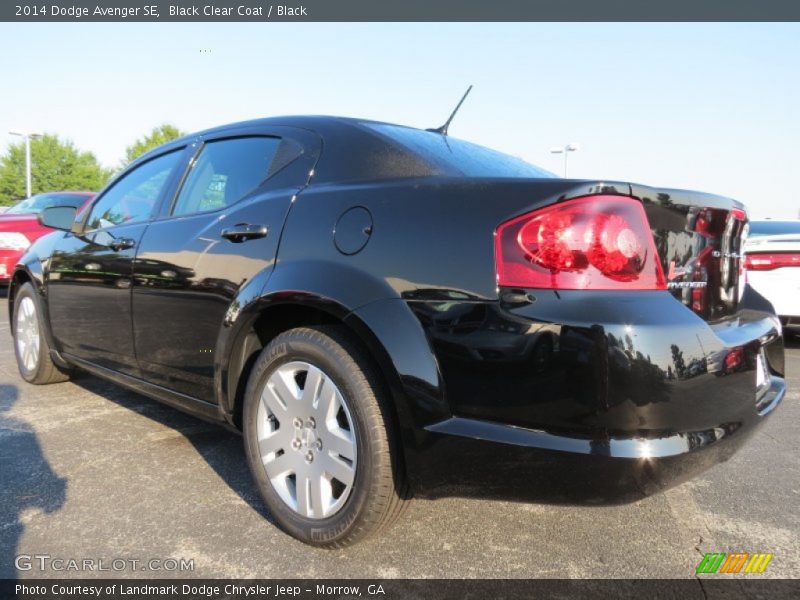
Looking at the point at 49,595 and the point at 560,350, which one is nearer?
the point at 560,350

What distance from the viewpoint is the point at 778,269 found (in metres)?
5.49

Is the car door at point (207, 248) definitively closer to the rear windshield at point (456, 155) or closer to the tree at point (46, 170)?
the rear windshield at point (456, 155)

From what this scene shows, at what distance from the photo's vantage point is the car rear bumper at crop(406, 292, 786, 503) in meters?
1.53

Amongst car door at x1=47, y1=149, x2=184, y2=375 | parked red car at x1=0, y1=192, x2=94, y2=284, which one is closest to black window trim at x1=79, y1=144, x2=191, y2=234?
car door at x1=47, y1=149, x2=184, y2=375

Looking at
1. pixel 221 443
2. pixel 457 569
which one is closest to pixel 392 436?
pixel 457 569

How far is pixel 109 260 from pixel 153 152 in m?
0.67

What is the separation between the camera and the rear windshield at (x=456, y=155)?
7.26ft

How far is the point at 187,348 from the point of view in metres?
2.62

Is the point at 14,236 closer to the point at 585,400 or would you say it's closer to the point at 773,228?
the point at 585,400

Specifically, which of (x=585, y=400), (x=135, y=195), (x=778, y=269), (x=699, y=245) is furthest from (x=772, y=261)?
(x=135, y=195)

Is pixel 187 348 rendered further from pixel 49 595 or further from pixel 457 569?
pixel 457 569

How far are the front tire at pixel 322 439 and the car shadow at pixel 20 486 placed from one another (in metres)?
0.83

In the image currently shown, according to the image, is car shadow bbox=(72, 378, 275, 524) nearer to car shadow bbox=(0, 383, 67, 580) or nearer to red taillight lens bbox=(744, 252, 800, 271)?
car shadow bbox=(0, 383, 67, 580)

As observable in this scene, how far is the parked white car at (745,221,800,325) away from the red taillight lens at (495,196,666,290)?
4529mm
